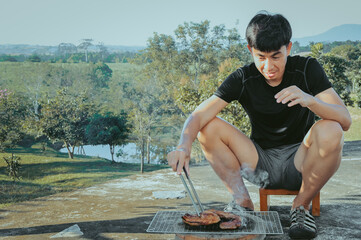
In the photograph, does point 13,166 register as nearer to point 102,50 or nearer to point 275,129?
point 102,50

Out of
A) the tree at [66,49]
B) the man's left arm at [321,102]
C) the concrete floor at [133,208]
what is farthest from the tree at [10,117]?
the man's left arm at [321,102]

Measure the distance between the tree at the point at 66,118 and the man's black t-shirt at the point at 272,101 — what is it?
706cm

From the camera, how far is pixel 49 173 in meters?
8.80

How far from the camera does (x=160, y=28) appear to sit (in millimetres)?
12164

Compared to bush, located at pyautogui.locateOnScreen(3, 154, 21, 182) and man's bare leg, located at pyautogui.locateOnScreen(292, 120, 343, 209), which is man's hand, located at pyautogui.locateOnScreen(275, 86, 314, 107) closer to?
man's bare leg, located at pyautogui.locateOnScreen(292, 120, 343, 209)

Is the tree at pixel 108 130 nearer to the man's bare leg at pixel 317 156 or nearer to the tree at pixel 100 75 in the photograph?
the tree at pixel 100 75

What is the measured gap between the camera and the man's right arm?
1.69 metres

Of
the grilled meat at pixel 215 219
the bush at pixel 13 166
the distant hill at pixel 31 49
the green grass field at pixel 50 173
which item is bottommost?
the green grass field at pixel 50 173

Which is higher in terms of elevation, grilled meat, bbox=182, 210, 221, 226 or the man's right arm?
the man's right arm

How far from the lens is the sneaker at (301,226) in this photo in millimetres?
1812

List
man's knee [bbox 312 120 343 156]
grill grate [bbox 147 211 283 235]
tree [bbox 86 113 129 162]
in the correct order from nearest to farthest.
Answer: grill grate [bbox 147 211 283 235] → man's knee [bbox 312 120 343 156] → tree [bbox 86 113 129 162]

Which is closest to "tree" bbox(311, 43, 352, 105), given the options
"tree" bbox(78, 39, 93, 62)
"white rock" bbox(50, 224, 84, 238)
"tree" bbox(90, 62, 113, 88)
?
"tree" bbox(90, 62, 113, 88)

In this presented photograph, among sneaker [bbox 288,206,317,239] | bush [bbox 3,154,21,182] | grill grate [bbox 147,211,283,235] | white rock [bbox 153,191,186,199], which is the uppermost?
grill grate [bbox 147,211,283,235]

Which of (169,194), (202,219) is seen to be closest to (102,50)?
(169,194)
